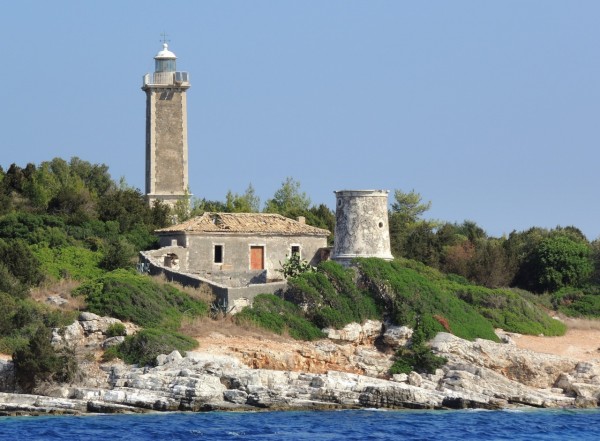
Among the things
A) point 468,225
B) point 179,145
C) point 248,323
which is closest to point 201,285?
point 248,323

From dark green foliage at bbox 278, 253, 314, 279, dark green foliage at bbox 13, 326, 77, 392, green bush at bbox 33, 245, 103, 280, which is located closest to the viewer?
dark green foliage at bbox 13, 326, 77, 392

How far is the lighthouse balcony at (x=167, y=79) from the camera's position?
6100 centimetres

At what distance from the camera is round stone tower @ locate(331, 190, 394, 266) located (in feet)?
151

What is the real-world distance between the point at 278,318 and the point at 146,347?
18.4 feet

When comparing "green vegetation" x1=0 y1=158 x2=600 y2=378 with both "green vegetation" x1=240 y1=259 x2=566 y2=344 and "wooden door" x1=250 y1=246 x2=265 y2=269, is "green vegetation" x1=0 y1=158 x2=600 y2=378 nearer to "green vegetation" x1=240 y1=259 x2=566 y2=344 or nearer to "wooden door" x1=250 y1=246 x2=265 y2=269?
"green vegetation" x1=240 y1=259 x2=566 y2=344

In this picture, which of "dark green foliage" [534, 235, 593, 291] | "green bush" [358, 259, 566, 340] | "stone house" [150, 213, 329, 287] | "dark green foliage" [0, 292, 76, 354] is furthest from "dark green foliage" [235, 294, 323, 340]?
"dark green foliage" [534, 235, 593, 291]

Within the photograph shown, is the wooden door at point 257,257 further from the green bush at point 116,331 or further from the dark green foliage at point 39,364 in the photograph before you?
the dark green foliage at point 39,364

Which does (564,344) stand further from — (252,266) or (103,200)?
(103,200)

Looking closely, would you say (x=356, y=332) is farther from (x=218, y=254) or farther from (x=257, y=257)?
(x=218, y=254)

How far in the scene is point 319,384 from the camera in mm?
37250

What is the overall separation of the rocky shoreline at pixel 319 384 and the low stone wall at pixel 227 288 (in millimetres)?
2616

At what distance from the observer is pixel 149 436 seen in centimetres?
3212

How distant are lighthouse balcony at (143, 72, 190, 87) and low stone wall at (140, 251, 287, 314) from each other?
17118 mm

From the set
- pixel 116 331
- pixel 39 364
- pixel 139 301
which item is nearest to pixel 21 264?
pixel 139 301
